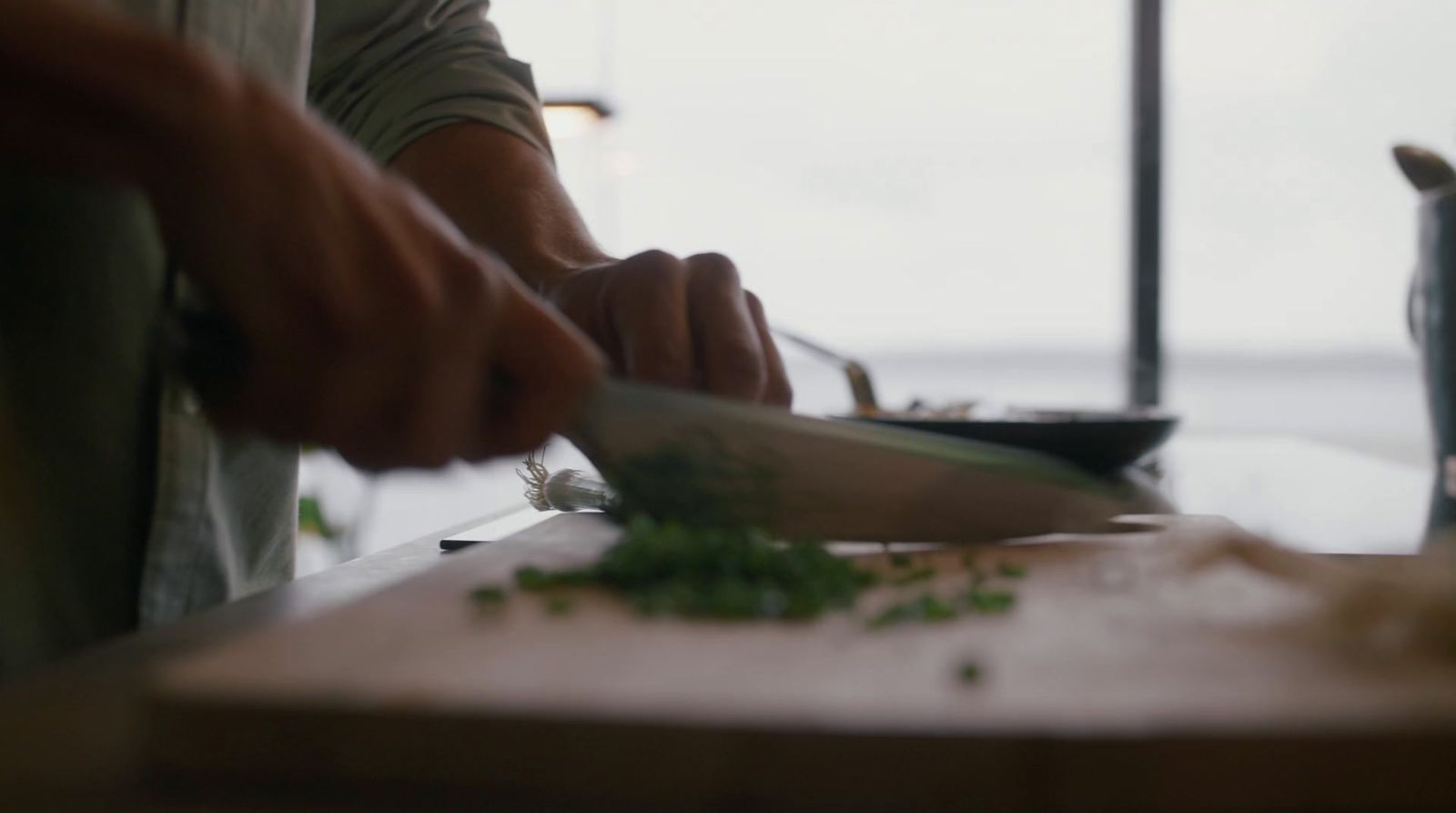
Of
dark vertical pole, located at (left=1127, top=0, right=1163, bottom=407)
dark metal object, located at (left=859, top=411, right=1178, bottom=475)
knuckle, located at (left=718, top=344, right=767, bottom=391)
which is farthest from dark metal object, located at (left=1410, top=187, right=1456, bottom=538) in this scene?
dark vertical pole, located at (left=1127, top=0, right=1163, bottom=407)

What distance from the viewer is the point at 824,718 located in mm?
406

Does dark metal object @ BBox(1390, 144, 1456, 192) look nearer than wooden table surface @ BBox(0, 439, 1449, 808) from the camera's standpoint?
No

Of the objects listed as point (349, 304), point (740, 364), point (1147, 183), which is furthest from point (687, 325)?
point (1147, 183)

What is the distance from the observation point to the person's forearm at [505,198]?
1.08 metres

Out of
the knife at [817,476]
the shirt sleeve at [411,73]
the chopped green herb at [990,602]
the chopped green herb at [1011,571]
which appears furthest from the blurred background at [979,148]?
the chopped green herb at [990,602]

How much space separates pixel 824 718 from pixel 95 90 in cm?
40

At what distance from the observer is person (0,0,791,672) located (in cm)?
51

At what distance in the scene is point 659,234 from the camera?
7.74m

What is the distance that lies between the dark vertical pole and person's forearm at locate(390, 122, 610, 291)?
3.12 metres

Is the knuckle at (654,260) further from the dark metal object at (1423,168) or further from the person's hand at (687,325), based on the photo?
the dark metal object at (1423,168)

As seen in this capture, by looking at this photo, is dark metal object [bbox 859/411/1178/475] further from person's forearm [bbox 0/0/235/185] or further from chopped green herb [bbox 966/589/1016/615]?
person's forearm [bbox 0/0/235/185]

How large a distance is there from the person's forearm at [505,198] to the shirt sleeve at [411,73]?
0.02m

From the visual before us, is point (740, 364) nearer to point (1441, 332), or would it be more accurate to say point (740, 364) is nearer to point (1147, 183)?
point (1441, 332)

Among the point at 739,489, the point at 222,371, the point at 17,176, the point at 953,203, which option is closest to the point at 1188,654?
the point at 739,489
